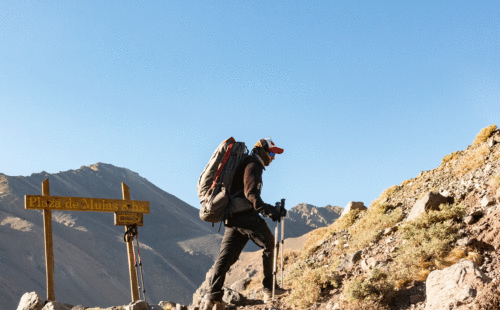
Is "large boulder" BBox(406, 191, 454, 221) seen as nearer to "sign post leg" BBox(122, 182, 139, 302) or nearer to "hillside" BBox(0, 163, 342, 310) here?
"sign post leg" BBox(122, 182, 139, 302)

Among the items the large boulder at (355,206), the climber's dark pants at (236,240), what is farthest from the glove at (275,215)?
the large boulder at (355,206)

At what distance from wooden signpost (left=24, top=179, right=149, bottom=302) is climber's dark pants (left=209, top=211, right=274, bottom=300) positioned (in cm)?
364

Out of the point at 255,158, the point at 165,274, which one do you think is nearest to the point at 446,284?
the point at 255,158

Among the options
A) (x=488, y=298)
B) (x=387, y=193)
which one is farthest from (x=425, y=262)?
(x=387, y=193)

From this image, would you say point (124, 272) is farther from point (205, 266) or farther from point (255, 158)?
point (255, 158)

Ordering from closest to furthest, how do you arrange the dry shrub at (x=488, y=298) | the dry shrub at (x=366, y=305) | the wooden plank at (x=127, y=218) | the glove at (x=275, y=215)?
the dry shrub at (x=488, y=298)
the dry shrub at (x=366, y=305)
the glove at (x=275, y=215)
the wooden plank at (x=127, y=218)

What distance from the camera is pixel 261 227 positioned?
6508 mm

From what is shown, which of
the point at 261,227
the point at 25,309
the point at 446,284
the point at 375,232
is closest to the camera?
the point at 446,284

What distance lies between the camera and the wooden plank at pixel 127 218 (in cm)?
974

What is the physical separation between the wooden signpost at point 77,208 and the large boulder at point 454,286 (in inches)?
254

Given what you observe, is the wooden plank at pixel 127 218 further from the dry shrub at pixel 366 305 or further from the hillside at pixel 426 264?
the dry shrub at pixel 366 305

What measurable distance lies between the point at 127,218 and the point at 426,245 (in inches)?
254

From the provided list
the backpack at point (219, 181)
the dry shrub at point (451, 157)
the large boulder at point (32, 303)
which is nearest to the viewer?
the backpack at point (219, 181)

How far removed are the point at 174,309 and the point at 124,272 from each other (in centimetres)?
9813
